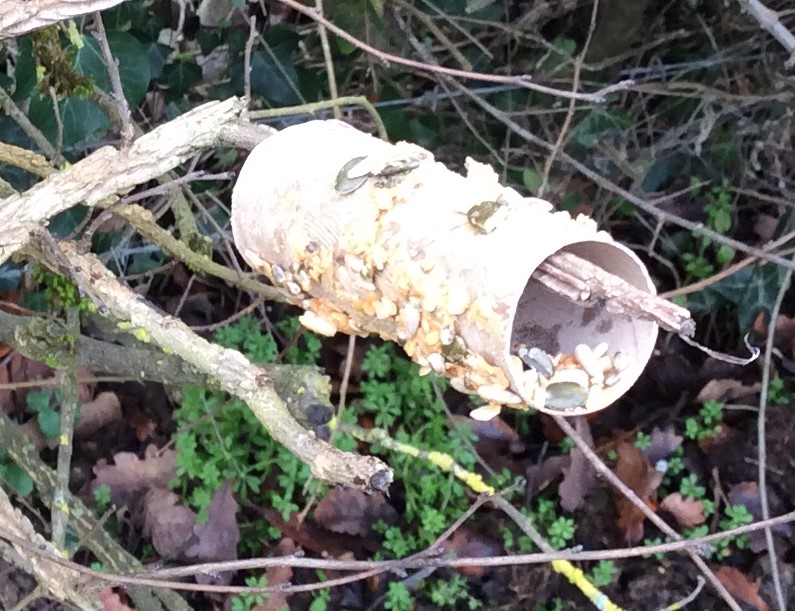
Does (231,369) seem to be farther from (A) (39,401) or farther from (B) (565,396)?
(A) (39,401)

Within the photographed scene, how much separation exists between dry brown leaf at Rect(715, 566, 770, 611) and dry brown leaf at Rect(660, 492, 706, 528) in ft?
0.26

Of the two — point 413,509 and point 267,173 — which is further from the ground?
point 267,173

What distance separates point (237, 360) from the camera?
0.57m

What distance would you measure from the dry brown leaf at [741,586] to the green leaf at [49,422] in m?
1.03

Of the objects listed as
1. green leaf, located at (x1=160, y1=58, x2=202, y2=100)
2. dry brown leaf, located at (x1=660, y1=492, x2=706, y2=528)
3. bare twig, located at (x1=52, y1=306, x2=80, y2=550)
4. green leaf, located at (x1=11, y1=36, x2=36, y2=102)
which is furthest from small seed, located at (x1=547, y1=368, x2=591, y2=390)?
dry brown leaf, located at (x1=660, y1=492, x2=706, y2=528)

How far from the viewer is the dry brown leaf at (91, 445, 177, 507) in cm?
134

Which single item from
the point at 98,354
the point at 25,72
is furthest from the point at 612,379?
Result: the point at 25,72

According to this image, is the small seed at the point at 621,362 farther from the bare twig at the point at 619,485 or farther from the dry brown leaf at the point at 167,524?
the dry brown leaf at the point at 167,524

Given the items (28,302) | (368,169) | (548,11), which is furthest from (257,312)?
(368,169)

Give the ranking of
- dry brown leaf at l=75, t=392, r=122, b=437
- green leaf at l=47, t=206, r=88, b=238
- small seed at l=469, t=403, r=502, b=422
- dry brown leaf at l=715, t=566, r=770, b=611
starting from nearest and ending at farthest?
small seed at l=469, t=403, r=502, b=422 < green leaf at l=47, t=206, r=88, b=238 < dry brown leaf at l=715, t=566, r=770, b=611 < dry brown leaf at l=75, t=392, r=122, b=437

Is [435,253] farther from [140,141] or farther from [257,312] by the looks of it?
[257,312]

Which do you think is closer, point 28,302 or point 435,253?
point 435,253

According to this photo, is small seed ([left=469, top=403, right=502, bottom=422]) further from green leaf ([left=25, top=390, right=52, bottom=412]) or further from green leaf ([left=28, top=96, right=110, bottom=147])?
green leaf ([left=25, top=390, right=52, bottom=412])

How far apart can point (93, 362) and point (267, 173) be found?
1.57 ft
